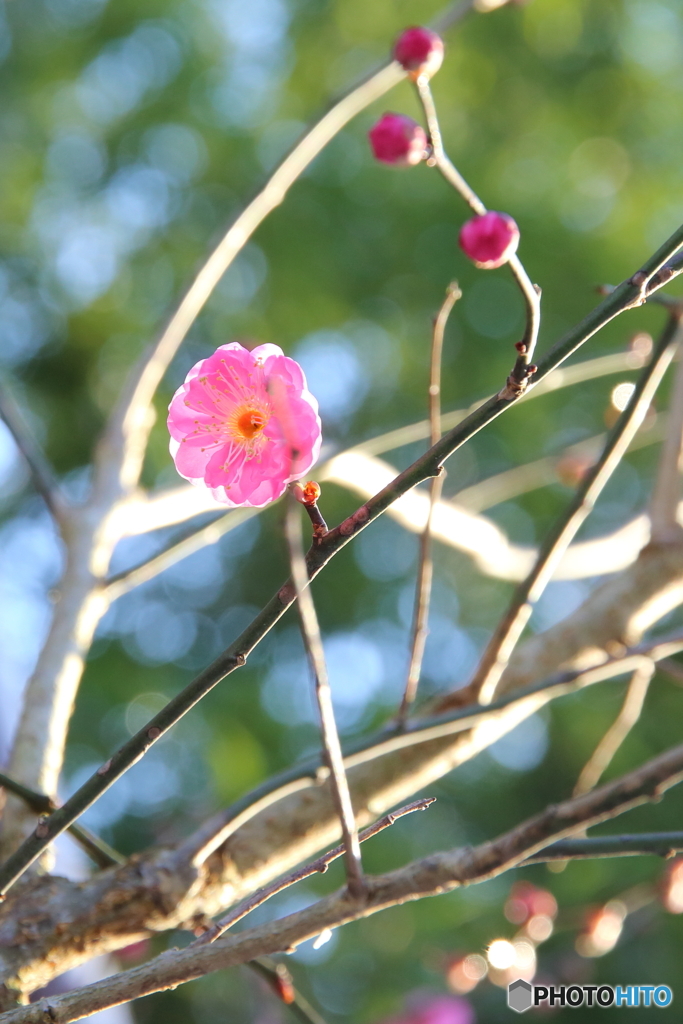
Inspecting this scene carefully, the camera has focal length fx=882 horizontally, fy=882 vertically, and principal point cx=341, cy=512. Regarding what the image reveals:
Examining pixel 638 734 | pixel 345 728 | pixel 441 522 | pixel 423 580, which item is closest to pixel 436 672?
pixel 345 728

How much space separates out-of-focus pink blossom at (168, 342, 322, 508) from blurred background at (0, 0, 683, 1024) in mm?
1864

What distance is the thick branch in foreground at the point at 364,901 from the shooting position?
502 mm

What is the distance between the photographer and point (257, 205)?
49.1 inches

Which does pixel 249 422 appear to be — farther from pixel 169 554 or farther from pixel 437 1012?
pixel 437 1012

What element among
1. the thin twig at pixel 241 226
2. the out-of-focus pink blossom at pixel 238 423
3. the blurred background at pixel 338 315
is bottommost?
the out-of-focus pink blossom at pixel 238 423

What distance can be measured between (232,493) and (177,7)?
339 cm

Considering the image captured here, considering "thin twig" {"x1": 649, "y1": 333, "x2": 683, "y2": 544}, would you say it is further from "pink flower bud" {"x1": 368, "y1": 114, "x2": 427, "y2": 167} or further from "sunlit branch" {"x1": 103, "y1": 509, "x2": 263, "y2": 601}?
"pink flower bud" {"x1": 368, "y1": 114, "x2": 427, "y2": 167}

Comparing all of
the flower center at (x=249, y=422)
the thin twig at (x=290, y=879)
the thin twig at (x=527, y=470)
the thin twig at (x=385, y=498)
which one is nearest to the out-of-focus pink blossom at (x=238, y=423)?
the flower center at (x=249, y=422)

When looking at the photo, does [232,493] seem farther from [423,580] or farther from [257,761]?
[257,761]

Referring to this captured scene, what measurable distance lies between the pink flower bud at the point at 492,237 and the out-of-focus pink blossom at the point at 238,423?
0.15 metres

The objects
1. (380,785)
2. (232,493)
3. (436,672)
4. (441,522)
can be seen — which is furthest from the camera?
(436,672)

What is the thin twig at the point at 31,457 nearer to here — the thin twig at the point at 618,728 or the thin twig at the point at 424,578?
the thin twig at the point at 424,578

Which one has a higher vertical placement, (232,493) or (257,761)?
(257,761)

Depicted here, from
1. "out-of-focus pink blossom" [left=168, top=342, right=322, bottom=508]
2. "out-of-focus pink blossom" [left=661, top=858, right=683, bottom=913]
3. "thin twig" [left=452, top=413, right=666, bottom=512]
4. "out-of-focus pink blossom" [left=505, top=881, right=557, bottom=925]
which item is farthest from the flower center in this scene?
"out-of-focus pink blossom" [left=505, top=881, right=557, bottom=925]
